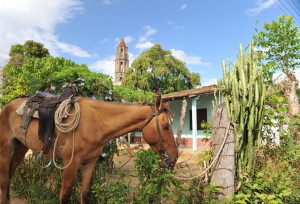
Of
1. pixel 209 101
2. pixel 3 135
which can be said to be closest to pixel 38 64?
pixel 209 101

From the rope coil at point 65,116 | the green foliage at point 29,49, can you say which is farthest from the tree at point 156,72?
the rope coil at point 65,116

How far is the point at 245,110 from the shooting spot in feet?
11.0

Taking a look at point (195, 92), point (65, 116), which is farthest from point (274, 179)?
point (195, 92)

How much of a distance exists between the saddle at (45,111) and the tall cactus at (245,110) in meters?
2.16

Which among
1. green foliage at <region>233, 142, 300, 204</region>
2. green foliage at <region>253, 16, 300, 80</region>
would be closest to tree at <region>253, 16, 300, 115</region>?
green foliage at <region>253, 16, 300, 80</region>

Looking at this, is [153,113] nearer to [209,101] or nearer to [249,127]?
[249,127]

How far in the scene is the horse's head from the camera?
2912 mm

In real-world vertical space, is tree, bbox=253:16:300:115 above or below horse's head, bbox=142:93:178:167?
above

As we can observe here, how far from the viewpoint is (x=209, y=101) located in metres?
14.3

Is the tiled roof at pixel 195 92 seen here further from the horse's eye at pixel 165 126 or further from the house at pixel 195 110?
the horse's eye at pixel 165 126

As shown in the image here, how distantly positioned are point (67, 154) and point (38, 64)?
16348 mm

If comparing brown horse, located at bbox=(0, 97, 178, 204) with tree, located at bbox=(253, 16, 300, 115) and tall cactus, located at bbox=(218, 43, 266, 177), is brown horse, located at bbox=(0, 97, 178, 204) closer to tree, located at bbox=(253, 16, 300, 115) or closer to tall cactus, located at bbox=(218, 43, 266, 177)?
tall cactus, located at bbox=(218, 43, 266, 177)

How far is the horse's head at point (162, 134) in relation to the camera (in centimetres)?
291

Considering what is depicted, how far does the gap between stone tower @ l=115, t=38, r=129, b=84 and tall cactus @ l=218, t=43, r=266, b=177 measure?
56409 millimetres
